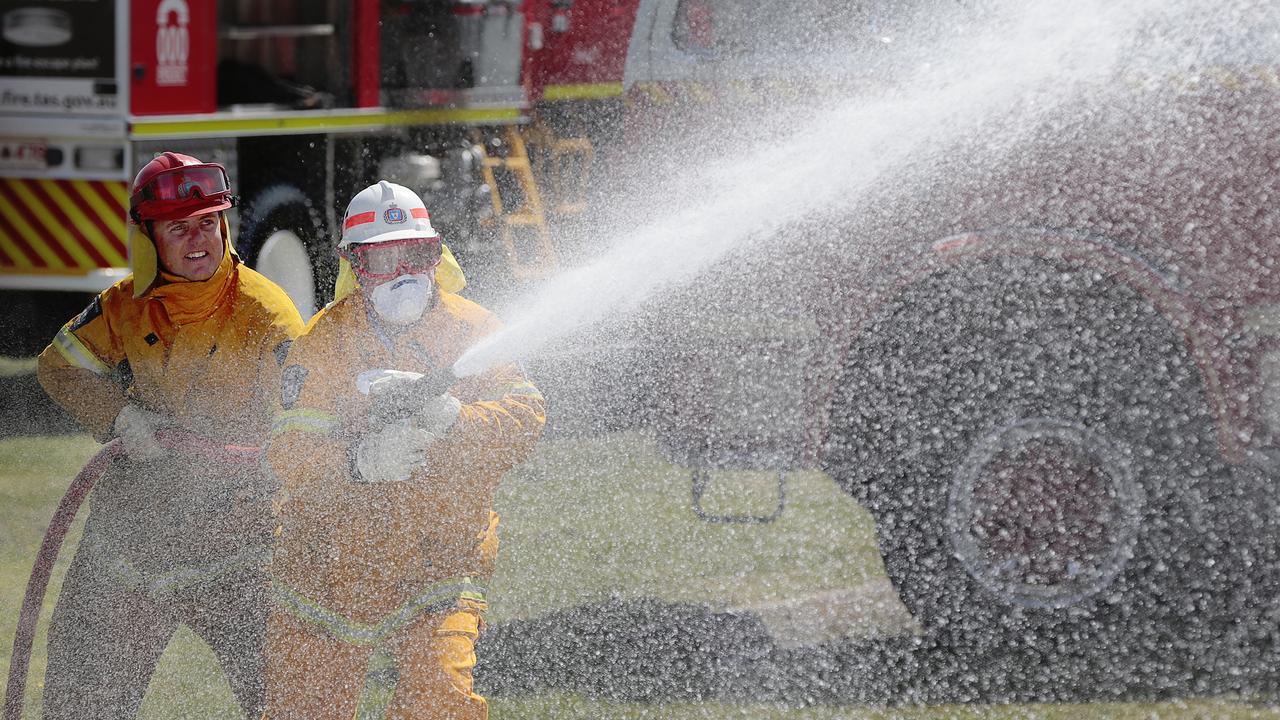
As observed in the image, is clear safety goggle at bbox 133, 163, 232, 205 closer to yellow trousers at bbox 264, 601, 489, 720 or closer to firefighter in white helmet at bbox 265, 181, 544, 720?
firefighter in white helmet at bbox 265, 181, 544, 720

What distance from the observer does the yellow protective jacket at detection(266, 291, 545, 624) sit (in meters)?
2.90

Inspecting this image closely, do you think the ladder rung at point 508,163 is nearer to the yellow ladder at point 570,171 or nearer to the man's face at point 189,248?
the yellow ladder at point 570,171

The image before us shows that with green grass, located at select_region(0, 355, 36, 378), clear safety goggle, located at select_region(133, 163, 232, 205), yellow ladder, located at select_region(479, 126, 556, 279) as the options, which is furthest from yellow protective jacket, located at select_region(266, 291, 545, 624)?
green grass, located at select_region(0, 355, 36, 378)

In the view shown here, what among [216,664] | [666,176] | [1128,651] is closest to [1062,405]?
[1128,651]

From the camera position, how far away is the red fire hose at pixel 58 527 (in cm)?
326

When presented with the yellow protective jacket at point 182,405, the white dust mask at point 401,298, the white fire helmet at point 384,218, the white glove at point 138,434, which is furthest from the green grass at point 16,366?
the white dust mask at point 401,298

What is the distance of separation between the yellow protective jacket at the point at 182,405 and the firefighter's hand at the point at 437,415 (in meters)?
0.67

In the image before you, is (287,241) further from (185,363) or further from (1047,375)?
(1047,375)

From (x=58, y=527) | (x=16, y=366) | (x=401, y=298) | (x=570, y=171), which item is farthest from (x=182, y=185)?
(x=16, y=366)

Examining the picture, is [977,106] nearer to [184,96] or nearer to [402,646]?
[402,646]

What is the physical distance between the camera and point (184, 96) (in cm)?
741

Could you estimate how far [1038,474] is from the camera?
423cm

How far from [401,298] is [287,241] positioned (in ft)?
17.2

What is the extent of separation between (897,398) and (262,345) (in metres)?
1.93
